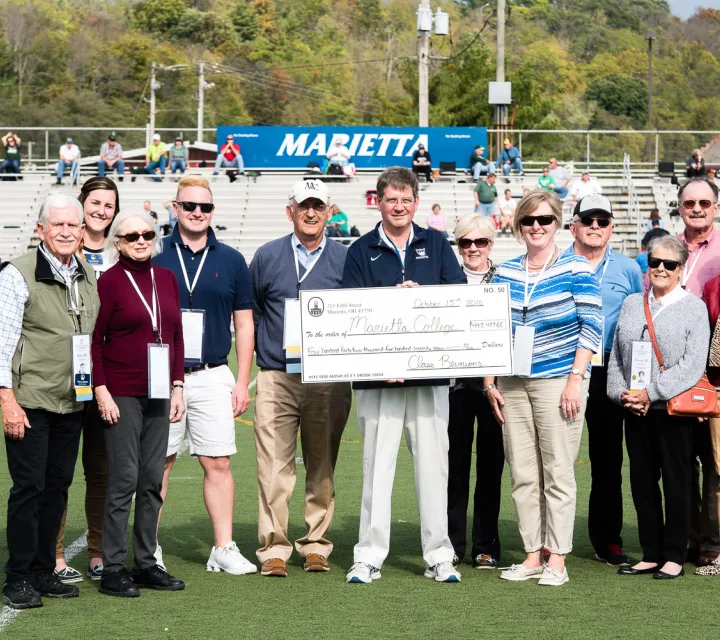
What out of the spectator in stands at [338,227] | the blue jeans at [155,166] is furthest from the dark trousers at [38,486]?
the blue jeans at [155,166]

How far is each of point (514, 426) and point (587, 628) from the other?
129 cm

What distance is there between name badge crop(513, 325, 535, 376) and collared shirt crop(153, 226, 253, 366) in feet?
4.97

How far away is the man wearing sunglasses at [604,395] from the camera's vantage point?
6969mm

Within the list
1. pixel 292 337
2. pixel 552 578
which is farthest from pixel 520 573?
pixel 292 337

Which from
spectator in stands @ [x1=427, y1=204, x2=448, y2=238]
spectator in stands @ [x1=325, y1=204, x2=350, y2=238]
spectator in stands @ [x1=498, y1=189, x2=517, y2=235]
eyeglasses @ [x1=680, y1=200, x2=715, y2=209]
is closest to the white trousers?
eyeglasses @ [x1=680, y1=200, x2=715, y2=209]

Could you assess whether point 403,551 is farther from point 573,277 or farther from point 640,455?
point 573,277

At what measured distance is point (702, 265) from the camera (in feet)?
23.1

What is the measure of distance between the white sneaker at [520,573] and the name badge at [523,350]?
1073 mm

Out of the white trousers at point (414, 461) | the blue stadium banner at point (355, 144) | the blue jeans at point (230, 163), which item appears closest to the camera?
the white trousers at point (414, 461)

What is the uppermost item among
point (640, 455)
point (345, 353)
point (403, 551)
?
point (345, 353)

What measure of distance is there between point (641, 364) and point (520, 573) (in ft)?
4.28

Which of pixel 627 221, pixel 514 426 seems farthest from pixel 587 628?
pixel 627 221

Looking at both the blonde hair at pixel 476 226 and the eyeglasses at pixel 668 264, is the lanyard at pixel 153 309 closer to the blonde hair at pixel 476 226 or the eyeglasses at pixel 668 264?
the blonde hair at pixel 476 226

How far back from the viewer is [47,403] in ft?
19.5
